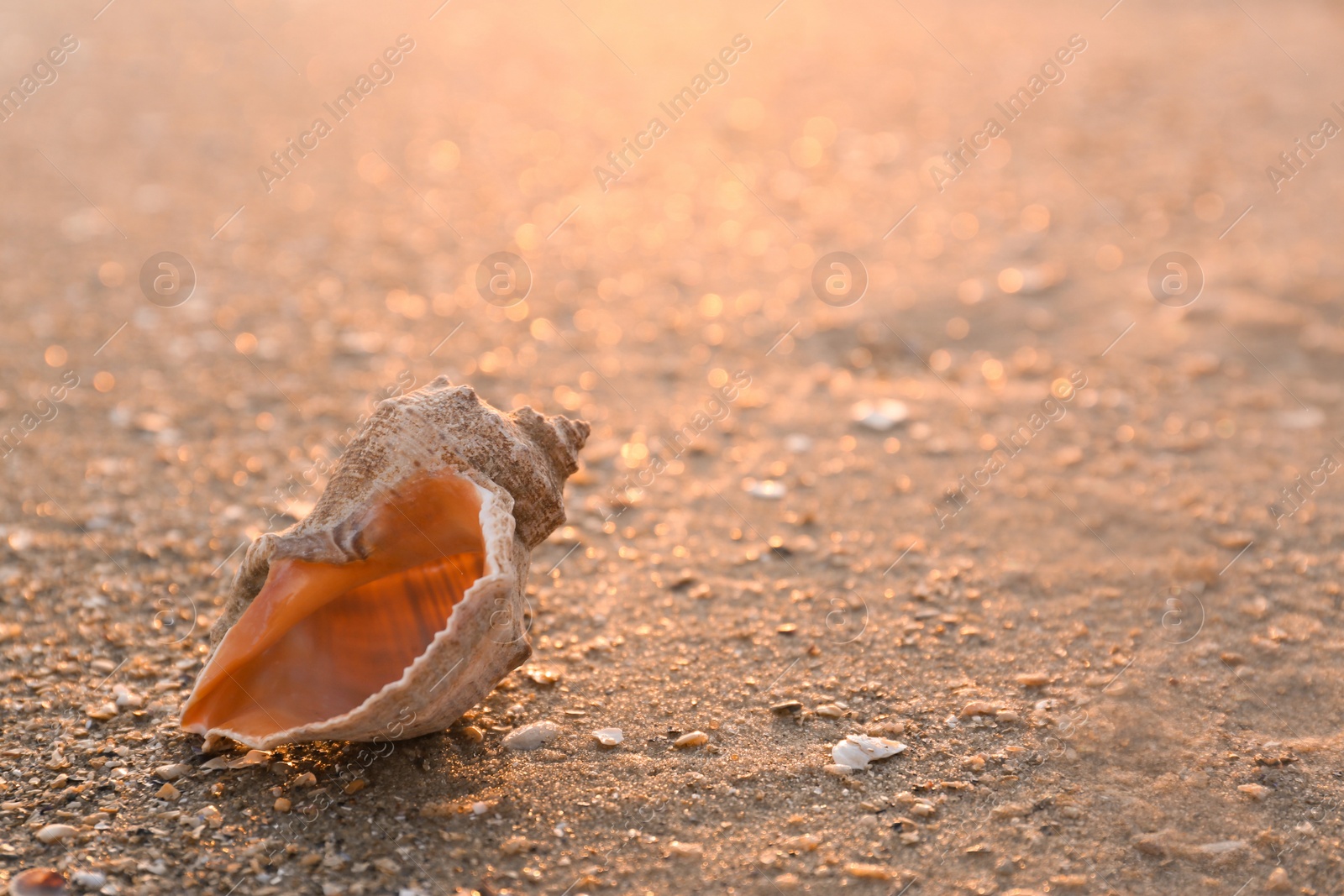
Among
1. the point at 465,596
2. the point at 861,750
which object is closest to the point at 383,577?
the point at 465,596

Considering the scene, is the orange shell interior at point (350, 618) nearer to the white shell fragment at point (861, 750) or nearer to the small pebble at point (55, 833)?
the small pebble at point (55, 833)

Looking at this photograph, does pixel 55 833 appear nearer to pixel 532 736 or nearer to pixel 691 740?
pixel 532 736

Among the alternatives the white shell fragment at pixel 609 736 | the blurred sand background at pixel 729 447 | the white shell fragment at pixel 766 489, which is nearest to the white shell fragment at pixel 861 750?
the blurred sand background at pixel 729 447

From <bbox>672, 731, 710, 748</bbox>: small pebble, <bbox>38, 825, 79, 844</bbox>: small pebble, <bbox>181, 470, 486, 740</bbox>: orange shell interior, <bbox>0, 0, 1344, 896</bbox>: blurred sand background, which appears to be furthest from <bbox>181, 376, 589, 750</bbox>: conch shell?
<bbox>672, 731, 710, 748</bbox>: small pebble

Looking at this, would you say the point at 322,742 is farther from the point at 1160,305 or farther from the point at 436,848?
the point at 1160,305

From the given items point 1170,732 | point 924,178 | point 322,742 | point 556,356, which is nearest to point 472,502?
point 322,742

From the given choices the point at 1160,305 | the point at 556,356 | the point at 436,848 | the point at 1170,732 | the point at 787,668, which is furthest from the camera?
the point at 1160,305

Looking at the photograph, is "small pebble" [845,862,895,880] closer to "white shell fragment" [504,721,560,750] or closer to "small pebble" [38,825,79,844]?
"white shell fragment" [504,721,560,750]
